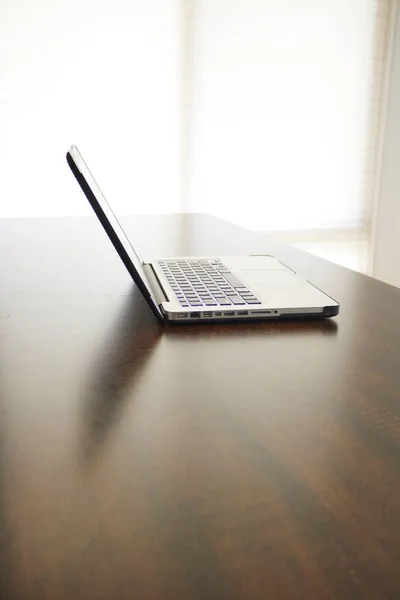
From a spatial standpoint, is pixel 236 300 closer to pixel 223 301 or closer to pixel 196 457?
pixel 223 301

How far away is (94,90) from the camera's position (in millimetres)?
3322

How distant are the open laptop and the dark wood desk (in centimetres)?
2

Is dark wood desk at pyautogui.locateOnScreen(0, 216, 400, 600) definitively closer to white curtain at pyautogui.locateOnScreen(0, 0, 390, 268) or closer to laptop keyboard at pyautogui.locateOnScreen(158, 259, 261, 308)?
laptop keyboard at pyautogui.locateOnScreen(158, 259, 261, 308)

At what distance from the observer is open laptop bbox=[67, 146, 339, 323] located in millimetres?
841

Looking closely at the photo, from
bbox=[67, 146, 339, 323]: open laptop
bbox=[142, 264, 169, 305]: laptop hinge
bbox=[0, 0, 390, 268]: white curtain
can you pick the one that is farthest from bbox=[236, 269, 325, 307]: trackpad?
bbox=[0, 0, 390, 268]: white curtain

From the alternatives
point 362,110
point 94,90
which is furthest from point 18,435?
point 362,110

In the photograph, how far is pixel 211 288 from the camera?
3.13 ft

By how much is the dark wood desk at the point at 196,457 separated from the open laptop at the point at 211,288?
0.02 metres

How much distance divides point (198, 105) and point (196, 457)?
10.5 feet

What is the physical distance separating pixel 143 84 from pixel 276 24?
742 millimetres

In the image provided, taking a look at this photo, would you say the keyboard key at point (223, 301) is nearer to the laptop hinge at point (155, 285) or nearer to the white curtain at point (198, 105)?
the laptop hinge at point (155, 285)

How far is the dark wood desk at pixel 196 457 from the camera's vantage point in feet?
1.23

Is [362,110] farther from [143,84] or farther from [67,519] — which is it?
[67,519]

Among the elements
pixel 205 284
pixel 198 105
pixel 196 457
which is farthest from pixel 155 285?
pixel 198 105
